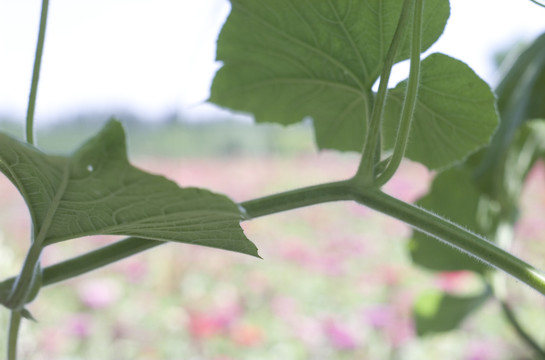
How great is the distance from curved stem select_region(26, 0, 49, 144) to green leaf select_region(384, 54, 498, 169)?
7.2 inches

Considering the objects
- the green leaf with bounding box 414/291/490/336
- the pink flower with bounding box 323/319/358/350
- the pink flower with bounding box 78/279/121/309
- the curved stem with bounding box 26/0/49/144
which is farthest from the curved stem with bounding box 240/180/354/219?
the pink flower with bounding box 78/279/121/309

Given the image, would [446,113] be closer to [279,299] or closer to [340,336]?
[340,336]

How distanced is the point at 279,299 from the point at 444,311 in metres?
1.25

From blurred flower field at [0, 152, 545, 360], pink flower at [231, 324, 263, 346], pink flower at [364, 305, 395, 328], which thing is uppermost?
pink flower at [364, 305, 395, 328]

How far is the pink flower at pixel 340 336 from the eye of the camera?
1.51 m

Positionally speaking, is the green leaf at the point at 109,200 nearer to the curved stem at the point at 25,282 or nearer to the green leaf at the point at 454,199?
the curved stem at the point at 25,282

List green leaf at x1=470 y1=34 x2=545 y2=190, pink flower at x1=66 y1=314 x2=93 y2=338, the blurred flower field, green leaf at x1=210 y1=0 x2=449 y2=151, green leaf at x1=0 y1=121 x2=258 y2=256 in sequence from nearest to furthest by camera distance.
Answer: green leaf at x1=0 y1=121 x2=258 y2=256 → green leaf at x1=210 y1=0 x2=449 y2=151 → green leaf at x1=470 y1=34 x2=545 y2=190 → pink flower at x1=66 y1=314 x2=93 y2=338 → the blurred flower field

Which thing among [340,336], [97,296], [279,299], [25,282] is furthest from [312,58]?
[279,299]

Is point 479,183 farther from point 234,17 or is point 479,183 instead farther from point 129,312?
point 129,312

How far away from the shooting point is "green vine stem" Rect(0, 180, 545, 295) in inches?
9.6

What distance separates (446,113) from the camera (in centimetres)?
34

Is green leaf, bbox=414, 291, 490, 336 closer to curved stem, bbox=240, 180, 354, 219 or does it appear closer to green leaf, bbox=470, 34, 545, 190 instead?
green leaf, bbox=470, 34, 545, 190

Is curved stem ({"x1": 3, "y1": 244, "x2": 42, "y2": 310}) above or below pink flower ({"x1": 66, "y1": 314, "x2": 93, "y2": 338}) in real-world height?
above

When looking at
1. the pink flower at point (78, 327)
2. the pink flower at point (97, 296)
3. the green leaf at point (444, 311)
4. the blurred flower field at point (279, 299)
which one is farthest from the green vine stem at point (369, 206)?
the pink flower at point (97, 296)
